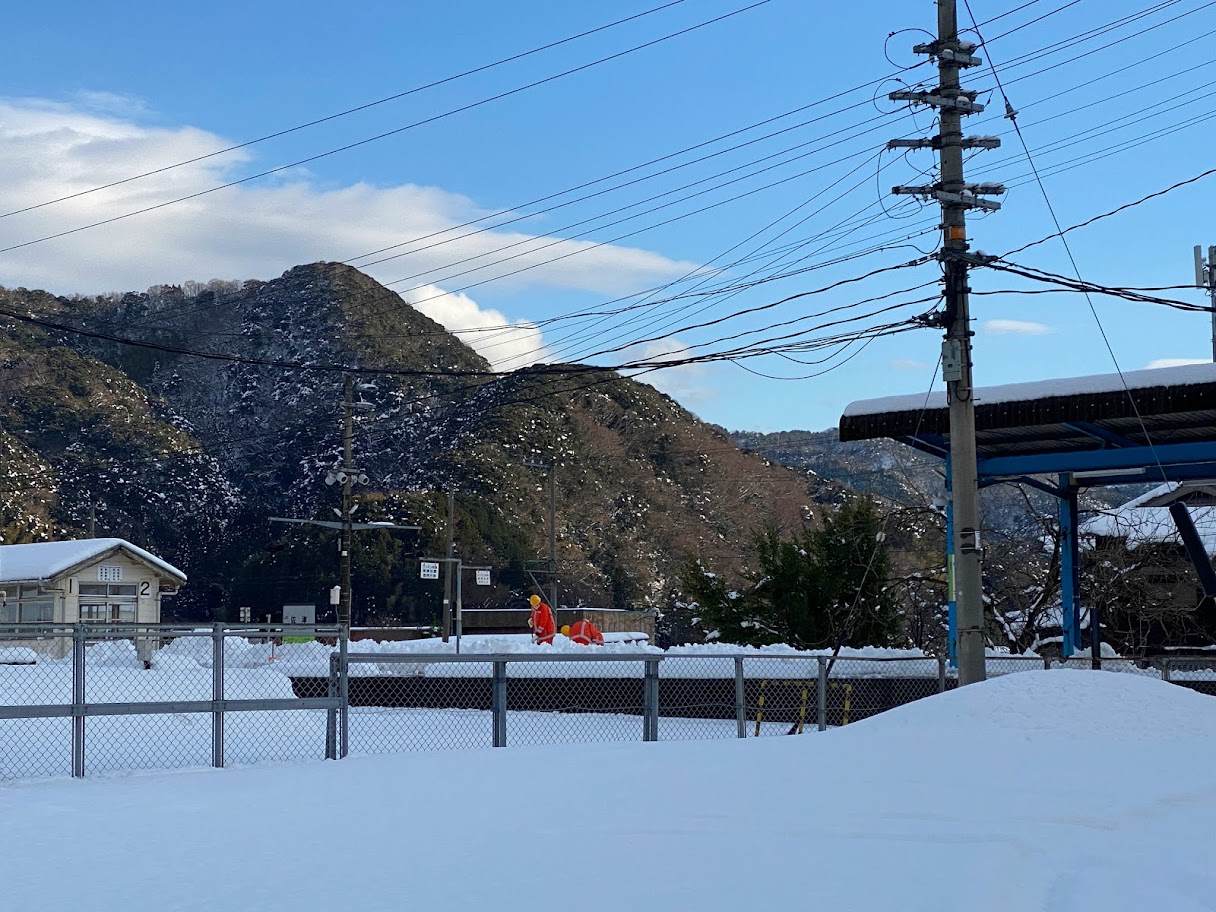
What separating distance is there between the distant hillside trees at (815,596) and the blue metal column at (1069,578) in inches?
208

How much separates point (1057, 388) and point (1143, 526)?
14.5 m

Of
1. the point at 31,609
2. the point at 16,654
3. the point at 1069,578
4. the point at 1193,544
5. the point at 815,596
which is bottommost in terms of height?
the point at 16,654

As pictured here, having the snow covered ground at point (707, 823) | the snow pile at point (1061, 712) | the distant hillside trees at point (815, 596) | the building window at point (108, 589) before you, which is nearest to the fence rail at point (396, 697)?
the snow covered ground at point (707, 823)

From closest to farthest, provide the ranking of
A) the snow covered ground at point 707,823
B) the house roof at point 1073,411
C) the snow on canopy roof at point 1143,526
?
1. the snow covered ground at point 707,823
2. the house roof at point 1073,411
3. the snow on canopy roof at point 1143,526

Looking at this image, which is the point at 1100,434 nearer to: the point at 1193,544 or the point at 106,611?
the point at 1193,544

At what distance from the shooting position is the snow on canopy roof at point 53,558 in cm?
4269

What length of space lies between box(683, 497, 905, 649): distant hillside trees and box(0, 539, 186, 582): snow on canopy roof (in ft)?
69.0

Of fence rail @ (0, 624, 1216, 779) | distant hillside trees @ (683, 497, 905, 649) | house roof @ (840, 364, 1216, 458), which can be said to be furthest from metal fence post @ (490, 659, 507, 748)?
distant hillside trees @ (683, 497, 905, 649)

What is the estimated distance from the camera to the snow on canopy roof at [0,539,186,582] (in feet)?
140

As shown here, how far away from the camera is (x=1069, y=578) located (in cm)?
2545

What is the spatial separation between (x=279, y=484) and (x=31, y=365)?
981 inches

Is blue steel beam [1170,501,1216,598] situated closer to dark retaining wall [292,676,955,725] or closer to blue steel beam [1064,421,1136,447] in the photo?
blue steel beam [1064,421,1136,447]

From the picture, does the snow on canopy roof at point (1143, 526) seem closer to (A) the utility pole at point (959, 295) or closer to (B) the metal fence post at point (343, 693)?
(A) the utility pole at point (959, 295)

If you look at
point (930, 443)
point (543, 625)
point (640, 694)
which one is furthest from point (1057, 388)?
point (543, 625)
